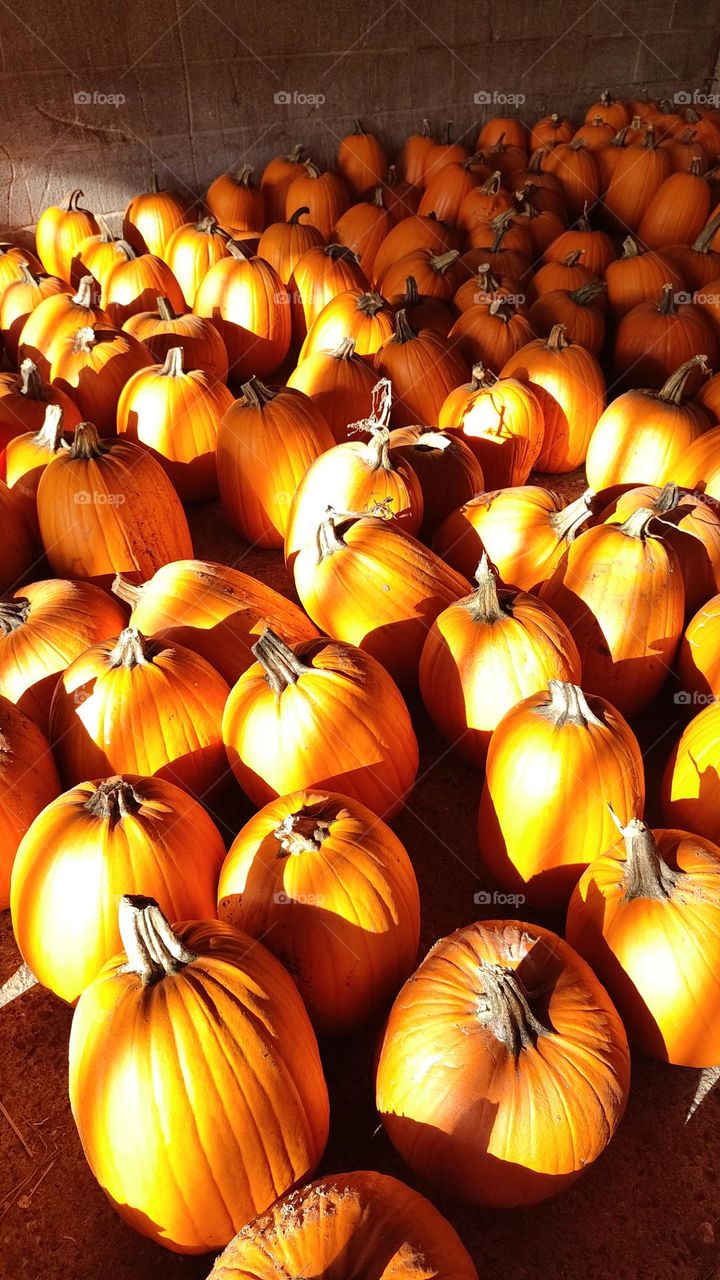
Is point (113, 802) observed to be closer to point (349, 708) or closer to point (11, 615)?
point (349, 708)

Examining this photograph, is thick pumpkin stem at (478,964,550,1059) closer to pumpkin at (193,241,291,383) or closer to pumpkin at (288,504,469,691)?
pumpkin at (288,504,469,691)

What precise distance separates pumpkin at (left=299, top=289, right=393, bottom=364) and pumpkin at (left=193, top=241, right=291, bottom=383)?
0.54 metres

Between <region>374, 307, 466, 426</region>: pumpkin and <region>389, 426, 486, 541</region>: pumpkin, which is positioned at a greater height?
<region>374, 307, 466, 426</region>: pumpkin

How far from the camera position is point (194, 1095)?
157 cm

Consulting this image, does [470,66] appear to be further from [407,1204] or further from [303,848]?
[407,1204]

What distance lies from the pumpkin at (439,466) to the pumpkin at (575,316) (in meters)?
1.40

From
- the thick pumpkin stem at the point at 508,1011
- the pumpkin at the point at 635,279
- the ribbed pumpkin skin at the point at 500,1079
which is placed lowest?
the ribbed pumpkin skin at the point at 500,1079

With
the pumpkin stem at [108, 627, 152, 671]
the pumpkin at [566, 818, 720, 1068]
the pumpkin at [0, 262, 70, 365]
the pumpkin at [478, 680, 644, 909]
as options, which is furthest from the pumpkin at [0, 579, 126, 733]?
Answer: the pumpkin at [0, 262, 70, 365]

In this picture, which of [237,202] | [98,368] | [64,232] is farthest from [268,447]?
[237,202]

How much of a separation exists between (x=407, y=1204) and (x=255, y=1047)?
37 cm

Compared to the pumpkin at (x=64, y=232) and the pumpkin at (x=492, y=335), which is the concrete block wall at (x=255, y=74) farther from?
the pumpkin at (x=492, y=335)

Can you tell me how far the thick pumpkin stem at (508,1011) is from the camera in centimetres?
165

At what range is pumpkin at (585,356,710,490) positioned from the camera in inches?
147

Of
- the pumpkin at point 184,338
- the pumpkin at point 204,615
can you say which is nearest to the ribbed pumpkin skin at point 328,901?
the pumpkin at point 204,615
